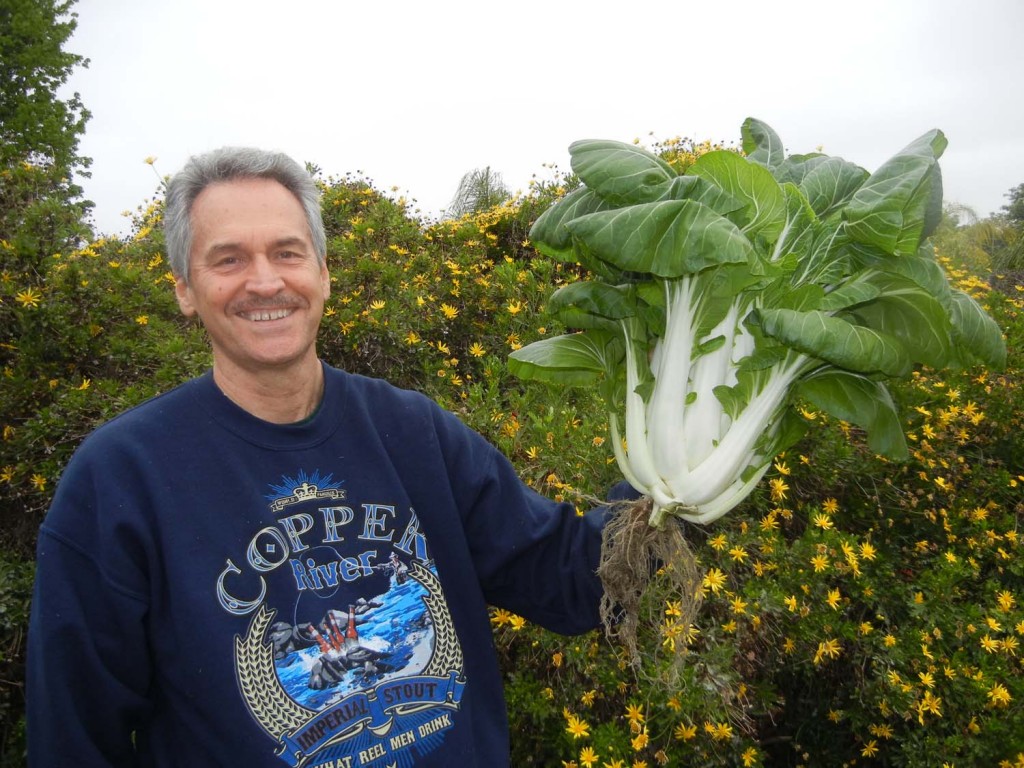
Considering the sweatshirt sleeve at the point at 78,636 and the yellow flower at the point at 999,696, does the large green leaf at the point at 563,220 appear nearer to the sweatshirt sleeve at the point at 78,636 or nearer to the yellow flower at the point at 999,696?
the sweatshirt sleeve at the point at 78,636

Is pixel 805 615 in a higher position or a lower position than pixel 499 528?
lower

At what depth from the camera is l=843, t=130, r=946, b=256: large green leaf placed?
1.70 m

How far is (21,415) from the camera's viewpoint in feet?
11.0

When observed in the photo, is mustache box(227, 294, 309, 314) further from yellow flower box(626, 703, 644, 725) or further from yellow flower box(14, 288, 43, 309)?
yellow flower box(14, 288, 43, 309)

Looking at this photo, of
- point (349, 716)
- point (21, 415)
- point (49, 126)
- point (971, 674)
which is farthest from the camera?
point (49, 126)

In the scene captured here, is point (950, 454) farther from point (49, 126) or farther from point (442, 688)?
point (49, 126)

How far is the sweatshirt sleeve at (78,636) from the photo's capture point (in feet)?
4.40

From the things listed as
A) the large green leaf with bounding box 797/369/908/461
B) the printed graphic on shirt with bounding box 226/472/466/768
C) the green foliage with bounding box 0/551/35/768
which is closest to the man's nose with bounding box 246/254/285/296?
the printed graphic on shirt with bounding box 226/472/466/768

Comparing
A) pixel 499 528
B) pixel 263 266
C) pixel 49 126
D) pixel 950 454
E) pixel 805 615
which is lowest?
pixel 805 615

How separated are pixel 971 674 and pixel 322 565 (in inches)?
102

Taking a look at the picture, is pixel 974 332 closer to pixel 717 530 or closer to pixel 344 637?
pixel 717 530

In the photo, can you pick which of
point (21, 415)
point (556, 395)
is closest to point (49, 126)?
point (21, 415)

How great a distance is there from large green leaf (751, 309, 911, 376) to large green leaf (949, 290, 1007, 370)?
0.27 metres

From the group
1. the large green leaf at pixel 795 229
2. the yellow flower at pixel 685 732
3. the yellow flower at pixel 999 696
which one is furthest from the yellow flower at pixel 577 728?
the large green leaf at pixel 795 229
